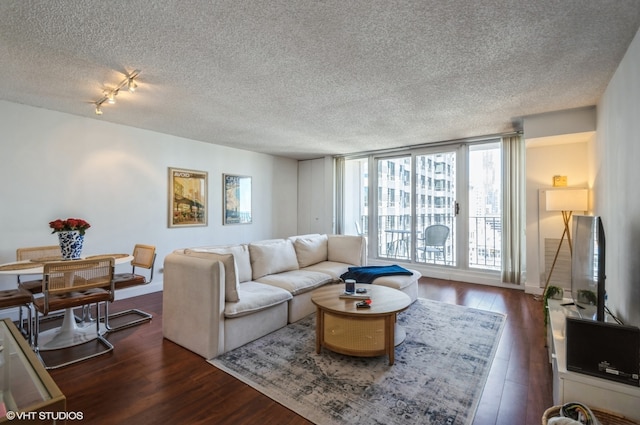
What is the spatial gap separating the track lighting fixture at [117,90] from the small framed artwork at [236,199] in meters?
2.33

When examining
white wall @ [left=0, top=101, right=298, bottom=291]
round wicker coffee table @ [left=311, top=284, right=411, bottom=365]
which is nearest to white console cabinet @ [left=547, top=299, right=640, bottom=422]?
round wicker coffee table @ [left=311, top=284, right=411, bottom=365]

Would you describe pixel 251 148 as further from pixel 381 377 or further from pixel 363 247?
pixel 381 377

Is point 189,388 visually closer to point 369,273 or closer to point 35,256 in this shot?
Answer: point 369,273

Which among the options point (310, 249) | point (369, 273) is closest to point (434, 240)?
point (369, 273)

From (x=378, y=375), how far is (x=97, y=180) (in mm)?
4142

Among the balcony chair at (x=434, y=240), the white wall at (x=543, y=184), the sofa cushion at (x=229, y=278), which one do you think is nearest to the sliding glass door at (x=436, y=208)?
the balcony chair at (x=434, y=240)

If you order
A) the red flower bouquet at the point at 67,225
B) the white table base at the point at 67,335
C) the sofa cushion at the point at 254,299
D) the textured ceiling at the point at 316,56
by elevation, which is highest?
the textured ceiling at the point at 316,56

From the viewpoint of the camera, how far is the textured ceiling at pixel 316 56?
69.3 inches

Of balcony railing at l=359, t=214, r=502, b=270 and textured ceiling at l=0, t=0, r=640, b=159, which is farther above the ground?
textured ceiling at l=0, t=0, r=640, b=159

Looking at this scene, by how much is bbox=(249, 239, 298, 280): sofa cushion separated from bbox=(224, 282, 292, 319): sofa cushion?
27 cm

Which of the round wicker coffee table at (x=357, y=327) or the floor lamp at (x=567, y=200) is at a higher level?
the floor lamp at (x=567, y=200)

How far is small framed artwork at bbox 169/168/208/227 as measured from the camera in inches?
185

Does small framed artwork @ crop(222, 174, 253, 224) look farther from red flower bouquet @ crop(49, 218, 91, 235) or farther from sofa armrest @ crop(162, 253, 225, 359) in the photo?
sofa armrest @ crop(162, 253, 225, 359)

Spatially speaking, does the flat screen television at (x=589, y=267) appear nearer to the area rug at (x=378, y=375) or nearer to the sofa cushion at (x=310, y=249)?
the area rug at (x=378, y=375)
